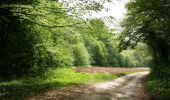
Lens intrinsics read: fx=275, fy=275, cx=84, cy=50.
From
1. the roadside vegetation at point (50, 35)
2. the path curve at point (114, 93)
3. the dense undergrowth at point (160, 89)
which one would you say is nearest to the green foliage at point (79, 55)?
the roadside vegetation at point (50, 35)

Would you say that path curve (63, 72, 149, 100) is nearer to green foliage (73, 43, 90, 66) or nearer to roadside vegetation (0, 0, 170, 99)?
roadside vegetation (0, 0, 170, 99)

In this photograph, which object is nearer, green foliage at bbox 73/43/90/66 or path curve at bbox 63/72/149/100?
path curve at bbox 63/72/149/100

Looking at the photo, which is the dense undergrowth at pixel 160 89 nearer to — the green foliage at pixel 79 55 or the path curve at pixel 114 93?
the path curve at pixel 114 93

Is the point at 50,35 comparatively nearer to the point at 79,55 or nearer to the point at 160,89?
the point at 160,89

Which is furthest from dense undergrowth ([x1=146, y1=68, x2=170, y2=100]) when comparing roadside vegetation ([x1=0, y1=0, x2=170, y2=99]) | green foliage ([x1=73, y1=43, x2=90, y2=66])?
green foliage ([x1=73, y1=43, x2=90, y2=66])

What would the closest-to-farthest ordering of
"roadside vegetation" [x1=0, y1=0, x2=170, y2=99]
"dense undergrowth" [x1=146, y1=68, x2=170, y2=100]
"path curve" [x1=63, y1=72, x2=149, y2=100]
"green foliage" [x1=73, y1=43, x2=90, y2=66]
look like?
"dense undergrowth" [x1=146, y1=68, x2=170, y2=100]
"path curve" [x1=63, y1=72, x2=149, y2=100]
"roadside vegetation" [x1=0, y1=0, x2=170, y2=99]
"green foliage" [x1=73, y1=43, x2=90, y2=66]

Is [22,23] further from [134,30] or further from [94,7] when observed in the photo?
[134,30]

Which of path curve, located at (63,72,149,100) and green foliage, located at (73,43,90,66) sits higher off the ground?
green foliage, located at (73,43,90,66)

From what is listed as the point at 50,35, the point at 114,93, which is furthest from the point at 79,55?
the point at 114,93

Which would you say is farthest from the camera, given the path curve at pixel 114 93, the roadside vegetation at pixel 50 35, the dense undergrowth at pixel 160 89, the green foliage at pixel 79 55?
the green foliage at pixel 79 55

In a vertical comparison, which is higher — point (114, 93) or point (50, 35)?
point (50, 35)

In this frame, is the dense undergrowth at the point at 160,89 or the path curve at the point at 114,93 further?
the path curve at the point at 114,93

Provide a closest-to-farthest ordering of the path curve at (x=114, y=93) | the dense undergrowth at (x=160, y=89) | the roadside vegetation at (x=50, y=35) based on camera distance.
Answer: the dense undergrowth at (x=160, y=89)
the path curve at (x=114, y=93)
the roadside vegetation at (x=50, y=35)

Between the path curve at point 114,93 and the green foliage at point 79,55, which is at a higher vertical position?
the green foliage at point 79,55
